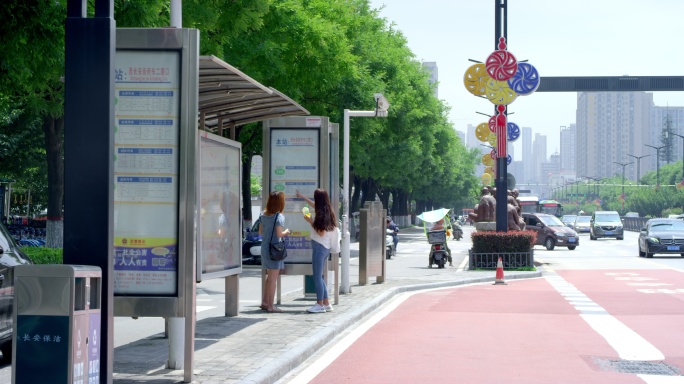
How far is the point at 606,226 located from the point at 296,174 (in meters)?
51.9

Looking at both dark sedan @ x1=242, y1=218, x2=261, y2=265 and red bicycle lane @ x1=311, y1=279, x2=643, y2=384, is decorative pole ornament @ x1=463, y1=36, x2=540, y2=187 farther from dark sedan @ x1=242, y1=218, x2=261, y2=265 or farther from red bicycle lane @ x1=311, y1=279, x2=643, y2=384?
red bicycle lane @ x1=311, y1=279, x2=643, y2=384

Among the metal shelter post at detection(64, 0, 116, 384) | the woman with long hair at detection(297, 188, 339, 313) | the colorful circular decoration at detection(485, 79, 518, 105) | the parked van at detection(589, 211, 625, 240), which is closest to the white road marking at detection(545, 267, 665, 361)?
the woman with long hair at detection(297, 188, 339, 313)

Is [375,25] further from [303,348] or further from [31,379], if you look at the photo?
[31,379]

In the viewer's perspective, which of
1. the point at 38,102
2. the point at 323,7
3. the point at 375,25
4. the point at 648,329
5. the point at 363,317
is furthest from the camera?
the point at 375,25

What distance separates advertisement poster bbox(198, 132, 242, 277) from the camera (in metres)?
10.5

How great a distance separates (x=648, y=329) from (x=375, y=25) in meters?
33.7

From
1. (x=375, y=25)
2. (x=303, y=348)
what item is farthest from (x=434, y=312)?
(x=375, y=25)

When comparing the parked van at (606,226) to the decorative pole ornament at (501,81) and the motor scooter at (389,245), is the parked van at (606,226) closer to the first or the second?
the motor scooter at (389,245)

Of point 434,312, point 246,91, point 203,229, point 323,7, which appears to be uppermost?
point 323,7

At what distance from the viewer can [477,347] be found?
1175 centimetres

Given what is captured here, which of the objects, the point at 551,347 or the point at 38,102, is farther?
the point at 38,102

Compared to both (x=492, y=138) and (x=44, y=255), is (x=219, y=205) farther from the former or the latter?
(x=492, y=138)

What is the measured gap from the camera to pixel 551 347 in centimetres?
1178

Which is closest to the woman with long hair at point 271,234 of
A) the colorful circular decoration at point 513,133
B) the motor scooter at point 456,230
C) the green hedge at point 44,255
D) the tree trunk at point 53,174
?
the green hedge at point 44,255
